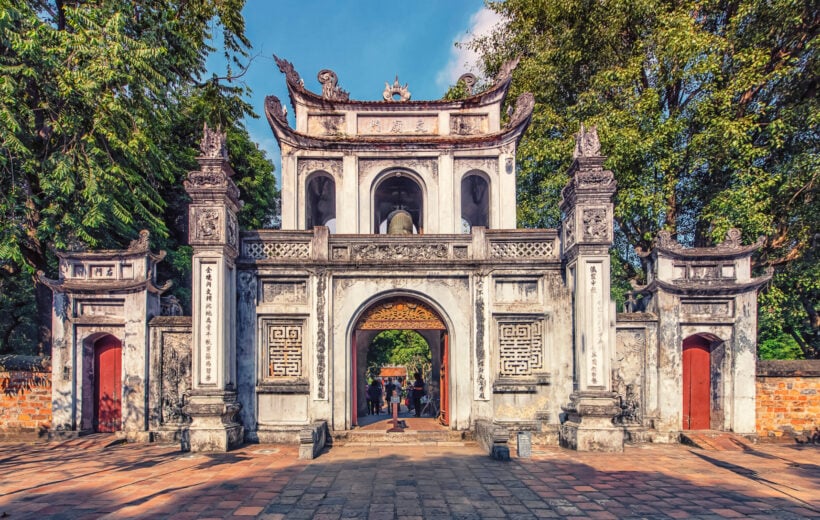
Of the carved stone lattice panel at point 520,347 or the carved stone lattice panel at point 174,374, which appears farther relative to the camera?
the carved stone lattice panel at point 520,347

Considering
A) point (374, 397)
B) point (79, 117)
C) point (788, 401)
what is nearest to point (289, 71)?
point (79, 117)

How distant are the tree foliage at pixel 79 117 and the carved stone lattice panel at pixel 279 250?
2.89 meters

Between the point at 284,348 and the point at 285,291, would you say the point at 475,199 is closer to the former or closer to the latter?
the point at 285,291

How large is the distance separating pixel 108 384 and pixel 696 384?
1276cm

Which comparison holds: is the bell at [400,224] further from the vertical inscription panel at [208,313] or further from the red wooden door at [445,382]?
the vertical inscription panel at [208,313]

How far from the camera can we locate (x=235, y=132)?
18094 mm

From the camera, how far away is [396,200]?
52.1 ft

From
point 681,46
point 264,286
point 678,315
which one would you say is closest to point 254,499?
point 264,286

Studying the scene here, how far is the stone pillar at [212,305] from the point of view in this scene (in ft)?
30.1

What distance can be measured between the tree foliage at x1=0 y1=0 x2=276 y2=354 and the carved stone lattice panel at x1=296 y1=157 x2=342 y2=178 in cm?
296

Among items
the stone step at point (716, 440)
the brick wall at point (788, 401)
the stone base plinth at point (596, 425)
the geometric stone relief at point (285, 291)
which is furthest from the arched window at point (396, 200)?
the brick wall at point (788, 401)

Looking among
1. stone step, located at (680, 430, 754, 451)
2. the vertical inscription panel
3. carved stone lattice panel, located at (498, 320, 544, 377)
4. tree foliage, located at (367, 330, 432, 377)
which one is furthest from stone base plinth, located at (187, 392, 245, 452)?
tree foliage, located at (367, 330, 432, 377)

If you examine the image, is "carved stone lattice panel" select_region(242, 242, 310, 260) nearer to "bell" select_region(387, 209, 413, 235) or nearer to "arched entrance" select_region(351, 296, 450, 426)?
"arched entrance" select_region(351, 296, 450, 426)

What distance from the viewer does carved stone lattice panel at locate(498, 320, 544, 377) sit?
33.9ft
